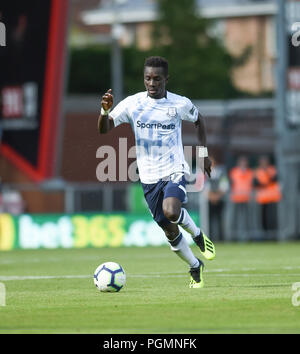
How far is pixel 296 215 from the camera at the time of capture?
24.6m

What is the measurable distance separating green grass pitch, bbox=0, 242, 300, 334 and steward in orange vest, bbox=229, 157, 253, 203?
697cm

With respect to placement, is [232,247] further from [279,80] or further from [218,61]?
[218,61]

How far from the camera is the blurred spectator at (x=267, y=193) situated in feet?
78.3

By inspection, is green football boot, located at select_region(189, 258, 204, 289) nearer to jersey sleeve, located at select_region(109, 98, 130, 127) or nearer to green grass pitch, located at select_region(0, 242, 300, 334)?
green grass pitch, located at select_region(0, 242, 300, 334)

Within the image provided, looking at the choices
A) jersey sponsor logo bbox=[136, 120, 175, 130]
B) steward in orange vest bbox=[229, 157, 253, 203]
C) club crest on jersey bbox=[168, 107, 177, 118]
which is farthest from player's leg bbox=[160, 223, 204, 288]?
steward in orange vest bbox=[229, 157, 253, 203]

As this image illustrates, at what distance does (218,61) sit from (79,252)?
3901cm

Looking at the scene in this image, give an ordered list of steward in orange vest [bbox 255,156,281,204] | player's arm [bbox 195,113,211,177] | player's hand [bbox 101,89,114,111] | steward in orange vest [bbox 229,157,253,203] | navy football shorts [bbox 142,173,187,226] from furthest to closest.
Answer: steward in orange vest [bbox 229,157,253,203] → steward in orange vest [bbox 255,156,281,204] → player's arm [bbox 195,113,211,177] → navy football shorts [bbox 142,173,187,226] → player's hand [bbox 101,89,114,111]

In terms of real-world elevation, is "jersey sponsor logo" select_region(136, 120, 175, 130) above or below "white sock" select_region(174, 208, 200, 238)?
above

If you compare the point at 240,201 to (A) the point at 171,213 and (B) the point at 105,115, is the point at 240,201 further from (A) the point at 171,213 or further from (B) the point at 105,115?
(A) the point at 171,213

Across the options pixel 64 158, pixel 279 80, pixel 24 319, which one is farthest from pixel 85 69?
pixel 24 319

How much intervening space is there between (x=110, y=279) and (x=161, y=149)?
1.53 meters

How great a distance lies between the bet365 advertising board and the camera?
78.6 ft

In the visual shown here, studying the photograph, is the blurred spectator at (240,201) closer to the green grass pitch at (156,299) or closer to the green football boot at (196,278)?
the green grass pitch at (156,299)
